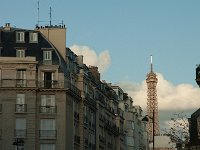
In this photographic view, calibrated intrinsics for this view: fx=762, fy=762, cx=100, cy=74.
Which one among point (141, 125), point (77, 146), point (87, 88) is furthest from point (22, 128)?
point (141, 125)

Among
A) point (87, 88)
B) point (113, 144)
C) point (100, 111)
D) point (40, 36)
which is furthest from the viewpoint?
point (113, 144)

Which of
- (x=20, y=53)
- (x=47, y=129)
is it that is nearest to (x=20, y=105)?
(x=47, y=129)

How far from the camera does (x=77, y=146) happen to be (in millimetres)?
88500

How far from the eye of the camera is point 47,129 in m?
82.9

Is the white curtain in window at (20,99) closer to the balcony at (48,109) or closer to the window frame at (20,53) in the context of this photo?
the balcony at (48,109)

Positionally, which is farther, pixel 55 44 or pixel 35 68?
pixel 55 44

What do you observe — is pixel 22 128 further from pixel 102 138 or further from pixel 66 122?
pixel 102 138

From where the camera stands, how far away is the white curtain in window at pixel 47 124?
83.0 meters

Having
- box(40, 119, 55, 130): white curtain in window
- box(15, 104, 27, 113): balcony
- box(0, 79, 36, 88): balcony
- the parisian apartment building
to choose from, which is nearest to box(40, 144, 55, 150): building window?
the parisian apartment building

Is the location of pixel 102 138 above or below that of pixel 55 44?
below

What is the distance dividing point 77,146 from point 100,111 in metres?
15.9

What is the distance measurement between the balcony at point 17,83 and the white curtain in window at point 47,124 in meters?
4.16

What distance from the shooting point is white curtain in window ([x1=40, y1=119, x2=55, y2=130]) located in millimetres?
83000

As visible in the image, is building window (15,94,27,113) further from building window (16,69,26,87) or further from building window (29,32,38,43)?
building window (29,32,38,43)
